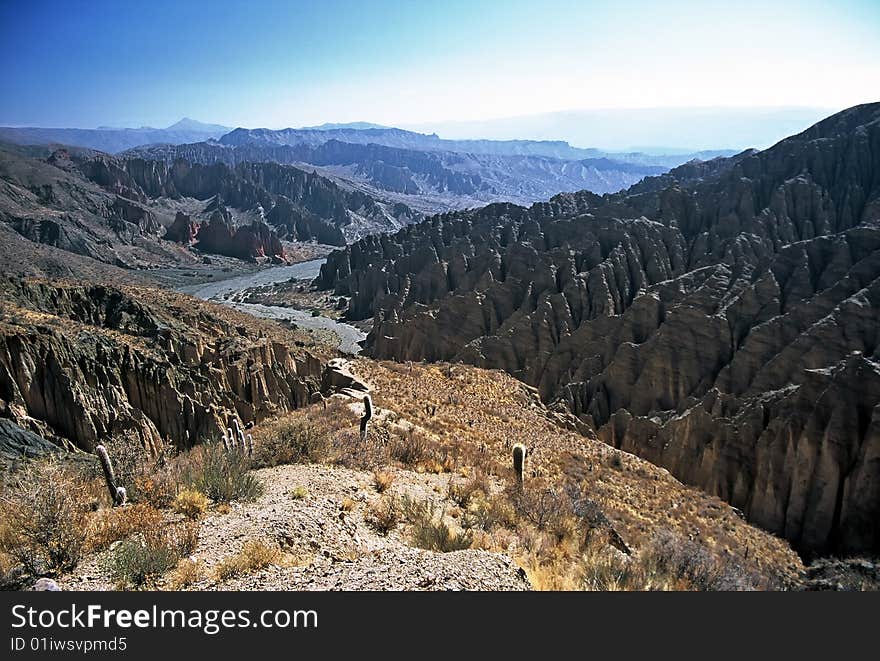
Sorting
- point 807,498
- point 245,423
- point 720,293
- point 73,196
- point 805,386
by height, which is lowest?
point 807,498

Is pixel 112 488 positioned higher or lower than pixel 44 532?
lower

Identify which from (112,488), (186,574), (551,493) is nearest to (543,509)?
(551,493)

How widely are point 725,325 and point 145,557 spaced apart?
37.9 meters

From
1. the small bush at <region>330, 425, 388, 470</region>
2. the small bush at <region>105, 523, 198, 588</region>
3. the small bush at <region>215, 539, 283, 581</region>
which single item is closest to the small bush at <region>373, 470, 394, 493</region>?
the small bush at <region>330, 425, 388, 470</region>

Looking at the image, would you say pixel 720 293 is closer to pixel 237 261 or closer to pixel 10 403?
pixel 10 403

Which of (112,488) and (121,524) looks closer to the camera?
(121,524)

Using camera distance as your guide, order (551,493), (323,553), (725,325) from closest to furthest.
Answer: (323,553), (551,493), (725,325)

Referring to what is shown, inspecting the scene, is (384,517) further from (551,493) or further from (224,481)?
(551,493)

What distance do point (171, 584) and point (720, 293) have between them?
41.3 metres

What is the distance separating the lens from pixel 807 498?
24.5m

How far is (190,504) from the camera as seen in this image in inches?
335

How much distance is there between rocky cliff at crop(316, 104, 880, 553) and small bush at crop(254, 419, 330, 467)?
2235cm

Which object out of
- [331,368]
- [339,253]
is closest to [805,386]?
[331,368]

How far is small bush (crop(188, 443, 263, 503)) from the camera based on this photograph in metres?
9.09
